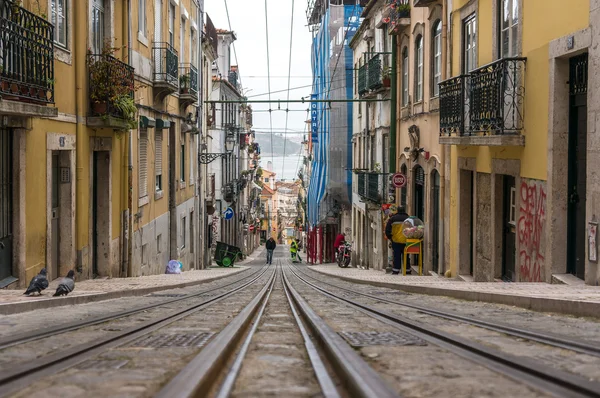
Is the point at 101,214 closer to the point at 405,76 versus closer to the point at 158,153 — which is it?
the point at 158,153

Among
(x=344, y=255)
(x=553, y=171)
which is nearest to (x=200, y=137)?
(x=344, y=255)

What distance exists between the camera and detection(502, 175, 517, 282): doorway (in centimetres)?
Result: 1331

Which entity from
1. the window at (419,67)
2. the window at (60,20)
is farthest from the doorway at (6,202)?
the window at (419,67)

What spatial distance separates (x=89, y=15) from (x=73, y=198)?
11.3ft

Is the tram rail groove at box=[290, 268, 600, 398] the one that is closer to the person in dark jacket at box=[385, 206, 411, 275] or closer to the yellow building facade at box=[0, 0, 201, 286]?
the yellow building facade at box=[0, 0, 201, 286]

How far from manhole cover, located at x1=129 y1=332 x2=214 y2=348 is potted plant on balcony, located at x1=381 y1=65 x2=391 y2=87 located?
18.3m

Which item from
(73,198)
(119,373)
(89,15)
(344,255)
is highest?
(89,15)

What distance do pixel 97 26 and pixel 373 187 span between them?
12.5m

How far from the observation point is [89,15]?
46.9 ft

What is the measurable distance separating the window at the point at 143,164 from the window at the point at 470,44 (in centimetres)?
795

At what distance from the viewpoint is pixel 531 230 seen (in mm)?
11711

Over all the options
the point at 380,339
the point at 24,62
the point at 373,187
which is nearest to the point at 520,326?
the point at 380,339

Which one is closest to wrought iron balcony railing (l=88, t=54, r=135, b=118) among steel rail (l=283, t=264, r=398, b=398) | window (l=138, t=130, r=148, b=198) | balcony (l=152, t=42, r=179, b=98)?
window (l=138, t=130, r=148, b=198)

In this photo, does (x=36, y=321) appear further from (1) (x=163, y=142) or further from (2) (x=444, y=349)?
(1) (x=163, y=142)
